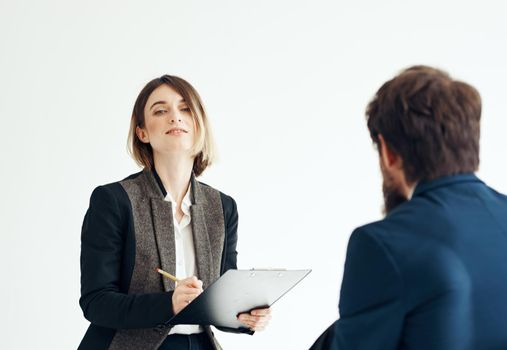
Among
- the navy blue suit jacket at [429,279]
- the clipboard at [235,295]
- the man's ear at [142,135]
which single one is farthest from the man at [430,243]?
the man's ear at [142,135]

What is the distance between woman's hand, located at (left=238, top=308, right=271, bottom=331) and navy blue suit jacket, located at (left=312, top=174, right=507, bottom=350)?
820mm

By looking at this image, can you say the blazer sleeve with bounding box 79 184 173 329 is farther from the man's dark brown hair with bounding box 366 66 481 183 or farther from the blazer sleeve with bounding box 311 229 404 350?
the man's dark brown hair with bounding box 366 66 481 183

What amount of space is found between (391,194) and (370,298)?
0.78 ft

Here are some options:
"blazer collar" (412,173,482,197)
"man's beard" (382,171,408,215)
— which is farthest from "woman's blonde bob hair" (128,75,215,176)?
"blazer collar" (412,173,482,197)

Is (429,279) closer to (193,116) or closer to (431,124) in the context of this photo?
(431,124)

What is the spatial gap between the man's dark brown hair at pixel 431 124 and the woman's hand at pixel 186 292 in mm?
777

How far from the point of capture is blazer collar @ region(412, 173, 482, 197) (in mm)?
1332

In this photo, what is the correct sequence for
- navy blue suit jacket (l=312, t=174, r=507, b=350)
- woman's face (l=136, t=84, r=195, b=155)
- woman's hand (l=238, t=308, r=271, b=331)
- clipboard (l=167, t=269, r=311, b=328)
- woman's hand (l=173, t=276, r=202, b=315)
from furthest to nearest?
woman's face (l=136, t=84, r=195, b=155), woman's hand (l=238, t=308, r=271, b=331), woman's hand (l=173, t=276, r=202, b=315), clipboard (l=167, t=269, r=311, b=328), navy blue suit jacket (l=312, t=174, r=507, b=350)

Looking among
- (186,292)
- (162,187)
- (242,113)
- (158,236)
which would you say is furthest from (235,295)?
(242,113)

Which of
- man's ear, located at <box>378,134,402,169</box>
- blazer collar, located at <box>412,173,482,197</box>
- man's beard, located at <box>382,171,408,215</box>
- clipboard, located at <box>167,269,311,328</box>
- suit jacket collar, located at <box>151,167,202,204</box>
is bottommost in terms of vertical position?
clipboard, located at <box>167,269,311,328</box>

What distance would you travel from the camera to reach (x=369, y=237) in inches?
50.1

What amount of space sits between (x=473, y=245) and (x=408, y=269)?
12 cm

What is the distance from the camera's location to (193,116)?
7.51ft

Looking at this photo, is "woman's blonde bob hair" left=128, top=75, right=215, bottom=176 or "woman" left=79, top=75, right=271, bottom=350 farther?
"woman's blonde bob hair" left=128, top=75, right=215, bottom=176
